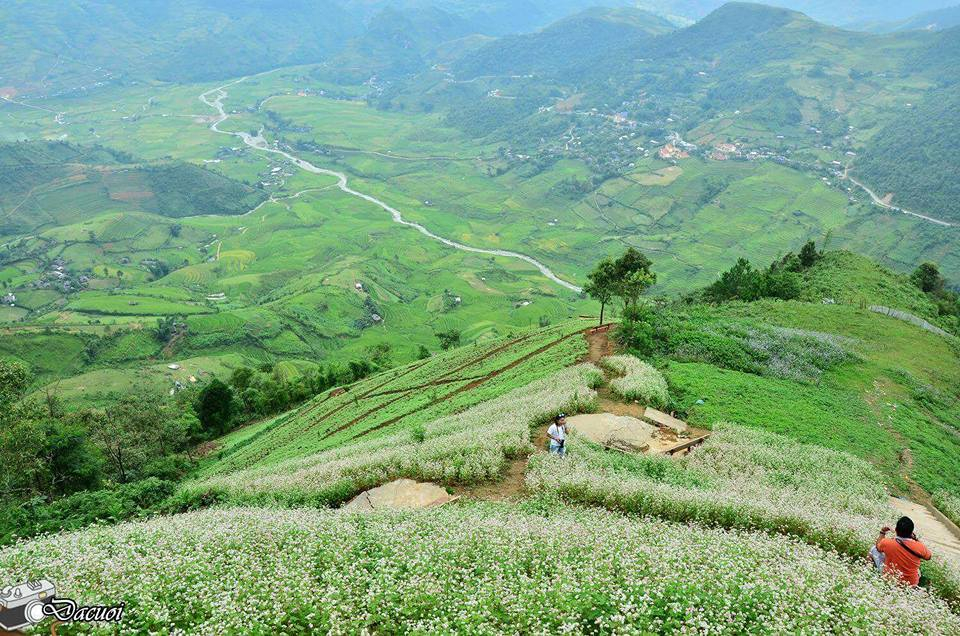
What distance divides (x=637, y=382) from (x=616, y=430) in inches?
244

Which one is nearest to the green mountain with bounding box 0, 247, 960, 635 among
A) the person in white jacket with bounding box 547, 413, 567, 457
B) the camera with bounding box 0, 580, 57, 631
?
the person in white jacket with bounding box 547, 413, 567, 457

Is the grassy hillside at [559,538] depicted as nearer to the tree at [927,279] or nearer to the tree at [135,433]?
the tree at [135,433]

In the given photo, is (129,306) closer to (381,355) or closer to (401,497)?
(381,355)

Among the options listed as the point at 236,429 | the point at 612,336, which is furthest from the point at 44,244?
the point at 612,336

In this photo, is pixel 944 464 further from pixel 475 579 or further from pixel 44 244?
pixel 44 244

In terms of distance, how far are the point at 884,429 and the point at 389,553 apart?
30.7 metres

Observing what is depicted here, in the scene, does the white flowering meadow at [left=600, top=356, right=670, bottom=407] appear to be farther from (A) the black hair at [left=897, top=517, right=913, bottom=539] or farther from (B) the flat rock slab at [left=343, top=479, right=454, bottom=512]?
(A) the black hair at [left=897, top=517, right=913, bottom=539]

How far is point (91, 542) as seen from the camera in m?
15.0

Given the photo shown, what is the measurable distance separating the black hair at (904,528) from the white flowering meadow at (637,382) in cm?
1624

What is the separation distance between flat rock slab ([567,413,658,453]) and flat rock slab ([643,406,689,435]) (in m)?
0.73

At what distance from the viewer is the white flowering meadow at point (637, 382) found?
30.9m

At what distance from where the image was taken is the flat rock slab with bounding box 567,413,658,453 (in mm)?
25516

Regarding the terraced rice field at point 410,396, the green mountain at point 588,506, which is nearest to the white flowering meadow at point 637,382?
the green mountain at point 588,506

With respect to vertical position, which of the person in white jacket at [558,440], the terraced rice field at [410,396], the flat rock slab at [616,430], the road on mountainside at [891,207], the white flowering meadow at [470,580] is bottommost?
the terraced rice field at [410,396]
